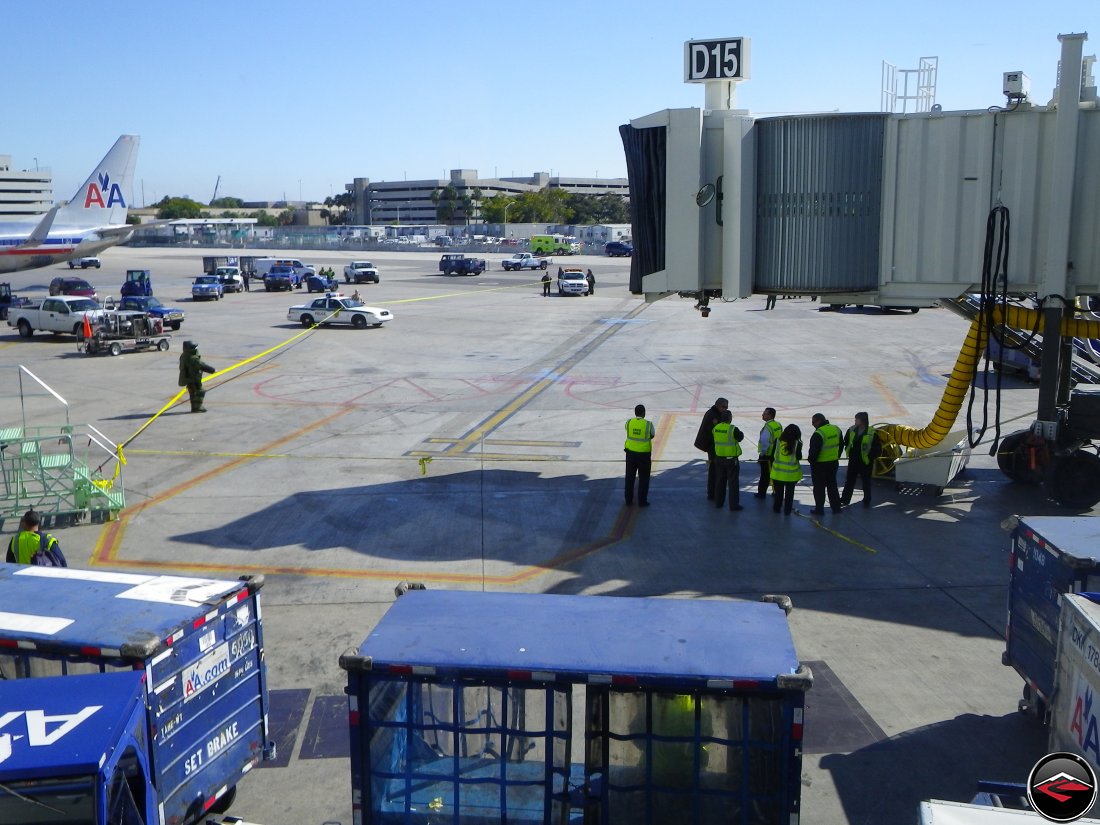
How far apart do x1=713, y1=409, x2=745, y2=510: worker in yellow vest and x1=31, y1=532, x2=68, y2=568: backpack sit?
9.70 m

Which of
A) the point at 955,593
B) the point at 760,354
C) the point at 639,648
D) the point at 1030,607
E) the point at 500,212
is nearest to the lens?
the point at 639,648

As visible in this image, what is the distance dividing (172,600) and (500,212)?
19325 centimetres

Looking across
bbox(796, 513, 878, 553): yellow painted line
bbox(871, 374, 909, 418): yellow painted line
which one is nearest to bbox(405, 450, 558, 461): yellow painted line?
bbox(796, 513, 878, 553): yellow painted line

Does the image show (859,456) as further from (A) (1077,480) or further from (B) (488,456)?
(B) (488,456)

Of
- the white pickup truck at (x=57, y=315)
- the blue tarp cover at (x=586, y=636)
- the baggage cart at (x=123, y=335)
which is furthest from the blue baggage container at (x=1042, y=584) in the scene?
the white pickup truck at (x=57, y=315)

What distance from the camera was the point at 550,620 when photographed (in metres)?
7.33

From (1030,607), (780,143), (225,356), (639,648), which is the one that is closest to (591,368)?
(225,356)

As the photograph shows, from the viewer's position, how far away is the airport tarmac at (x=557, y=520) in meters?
9.63

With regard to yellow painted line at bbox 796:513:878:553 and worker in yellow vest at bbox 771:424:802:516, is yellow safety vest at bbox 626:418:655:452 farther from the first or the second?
yellow painted line at bbox 796:513:878:553

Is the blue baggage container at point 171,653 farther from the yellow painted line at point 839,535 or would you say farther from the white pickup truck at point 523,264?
the white pickup truck at point 523,264

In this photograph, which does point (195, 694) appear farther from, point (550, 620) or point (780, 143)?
point (780, 143)

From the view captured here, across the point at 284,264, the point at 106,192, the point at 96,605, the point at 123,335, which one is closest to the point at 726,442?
the point at 96,605

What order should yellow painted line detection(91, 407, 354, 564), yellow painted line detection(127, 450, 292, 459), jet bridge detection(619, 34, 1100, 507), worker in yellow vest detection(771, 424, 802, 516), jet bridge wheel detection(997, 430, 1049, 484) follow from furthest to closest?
yellow painted line detection(127, 450, 292, 459), jet bridge wheel detection(997, 430, 1049, 484), worker in yellow vest detection(771, 424, 802, 516), jet bridge detection(619, 34, 1100, 507), yellow painted line detection(91, 407, 354, 564)

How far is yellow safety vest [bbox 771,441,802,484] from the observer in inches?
649
